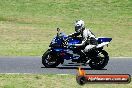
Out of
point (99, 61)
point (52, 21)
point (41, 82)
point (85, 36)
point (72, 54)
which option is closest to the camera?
point (41, 82)

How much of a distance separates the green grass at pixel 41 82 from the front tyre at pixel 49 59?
2.22 metres

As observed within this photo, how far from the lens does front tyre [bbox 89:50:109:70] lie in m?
16.5

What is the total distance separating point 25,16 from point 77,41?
67.2ft

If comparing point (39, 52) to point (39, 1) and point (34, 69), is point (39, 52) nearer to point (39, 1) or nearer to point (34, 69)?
point (34, 69)

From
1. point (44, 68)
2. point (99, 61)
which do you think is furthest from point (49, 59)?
point (99, 61)

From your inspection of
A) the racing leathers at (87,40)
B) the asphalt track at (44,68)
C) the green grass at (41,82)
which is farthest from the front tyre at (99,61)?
the green grass at (41,82)

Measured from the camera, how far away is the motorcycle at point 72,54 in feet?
54.3

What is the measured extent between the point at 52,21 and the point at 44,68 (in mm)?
18625

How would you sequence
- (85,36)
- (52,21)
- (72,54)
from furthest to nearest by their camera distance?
(52,21)
(72,54)
(85,36)

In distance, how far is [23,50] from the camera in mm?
21359

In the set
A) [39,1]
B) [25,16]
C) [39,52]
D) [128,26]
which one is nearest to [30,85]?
[39,52]

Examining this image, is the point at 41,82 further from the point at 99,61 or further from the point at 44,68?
the point at 99,61

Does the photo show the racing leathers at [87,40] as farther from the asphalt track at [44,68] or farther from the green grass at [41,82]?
the green grass at [41,82]

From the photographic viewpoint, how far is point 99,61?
1662cm
